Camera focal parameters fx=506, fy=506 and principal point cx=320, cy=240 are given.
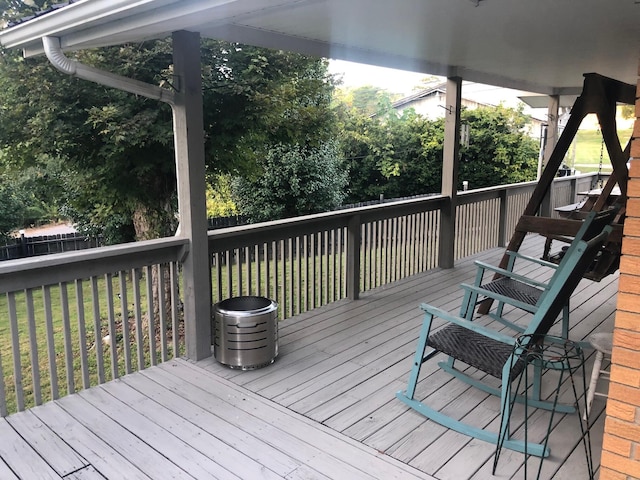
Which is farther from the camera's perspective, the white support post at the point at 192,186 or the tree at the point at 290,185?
the tree at the point at 290,185

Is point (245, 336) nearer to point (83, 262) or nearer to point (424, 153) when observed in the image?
point (83, 262)

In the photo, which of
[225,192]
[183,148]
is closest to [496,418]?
[183,148]

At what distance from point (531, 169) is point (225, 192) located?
8.97 metres

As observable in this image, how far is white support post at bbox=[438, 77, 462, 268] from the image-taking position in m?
5.82

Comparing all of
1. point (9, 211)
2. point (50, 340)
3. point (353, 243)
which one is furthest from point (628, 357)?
point (9, 211)

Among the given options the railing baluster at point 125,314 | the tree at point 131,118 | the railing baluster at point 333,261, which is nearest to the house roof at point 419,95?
the tree at point 131,118

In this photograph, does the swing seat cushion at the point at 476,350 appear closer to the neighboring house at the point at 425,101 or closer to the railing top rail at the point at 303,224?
the railing top rail at the point at 303,224

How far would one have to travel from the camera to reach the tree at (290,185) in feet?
33.9

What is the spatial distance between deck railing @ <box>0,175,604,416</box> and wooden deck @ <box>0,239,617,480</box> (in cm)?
31

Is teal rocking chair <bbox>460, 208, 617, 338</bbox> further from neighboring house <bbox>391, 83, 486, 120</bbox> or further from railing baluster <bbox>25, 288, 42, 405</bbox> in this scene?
neighboring house <bbox>391, 83, 486, 120</bbox>

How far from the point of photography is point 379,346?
3871 millimetres

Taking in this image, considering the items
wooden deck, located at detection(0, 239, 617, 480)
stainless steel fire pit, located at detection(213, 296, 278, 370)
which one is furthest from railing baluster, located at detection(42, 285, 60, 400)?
stainless steel fire pit, located at detection(213, 296, 278, 370)

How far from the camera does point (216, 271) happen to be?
5.03 m

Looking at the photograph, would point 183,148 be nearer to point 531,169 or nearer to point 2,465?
point 2,465
